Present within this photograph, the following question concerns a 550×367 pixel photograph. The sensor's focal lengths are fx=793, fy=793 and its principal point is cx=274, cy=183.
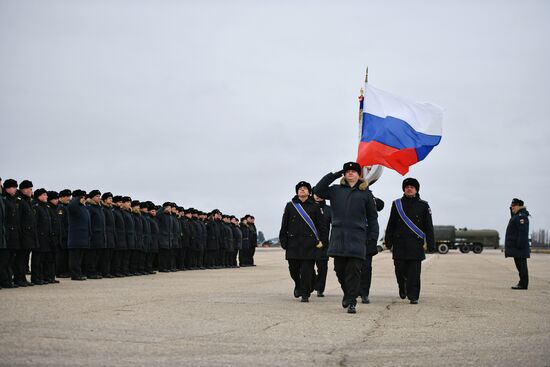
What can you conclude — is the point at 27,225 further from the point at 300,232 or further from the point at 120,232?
the point at 300,232

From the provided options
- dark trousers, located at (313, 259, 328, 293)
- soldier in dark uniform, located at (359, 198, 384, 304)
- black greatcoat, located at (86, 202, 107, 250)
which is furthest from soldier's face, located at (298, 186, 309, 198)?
black greatcoat, located at (86, 202, 107, 250)

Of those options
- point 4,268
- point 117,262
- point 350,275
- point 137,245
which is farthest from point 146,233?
point 350,275

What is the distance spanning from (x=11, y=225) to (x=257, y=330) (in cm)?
769

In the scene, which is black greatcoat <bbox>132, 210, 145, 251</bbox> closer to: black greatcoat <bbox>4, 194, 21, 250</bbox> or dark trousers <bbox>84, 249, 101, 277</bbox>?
dark trousers <bbox>84, 249, 101, 277</bbox>

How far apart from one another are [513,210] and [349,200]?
294 inches

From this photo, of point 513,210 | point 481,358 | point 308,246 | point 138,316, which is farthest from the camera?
point 513,210

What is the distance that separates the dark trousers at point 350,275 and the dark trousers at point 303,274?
1.17m

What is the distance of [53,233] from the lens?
631 inches

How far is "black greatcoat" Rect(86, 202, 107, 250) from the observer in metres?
17.9

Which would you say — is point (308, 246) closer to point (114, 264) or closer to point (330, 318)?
point (330, 318)

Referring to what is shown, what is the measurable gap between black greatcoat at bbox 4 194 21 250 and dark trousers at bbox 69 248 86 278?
311 cm

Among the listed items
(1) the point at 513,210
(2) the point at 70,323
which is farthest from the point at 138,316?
(1) the point at 513,210

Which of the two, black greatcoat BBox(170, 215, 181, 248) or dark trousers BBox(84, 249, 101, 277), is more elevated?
black greatcoat BBox(170, 215, 181, 248)

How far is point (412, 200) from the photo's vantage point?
12562 mm
